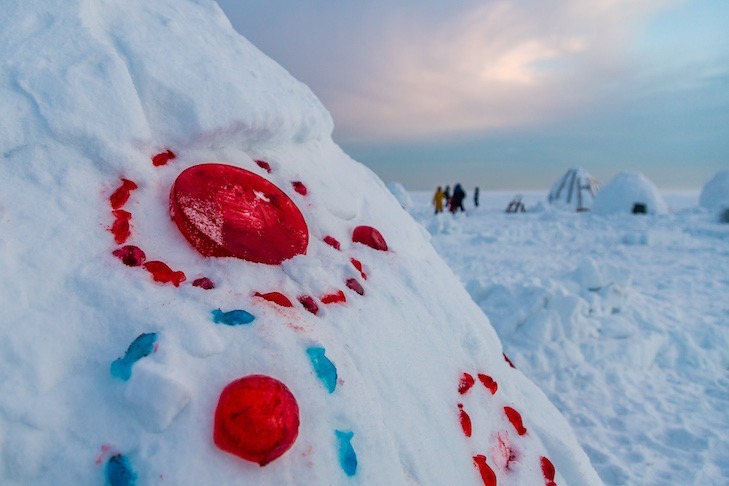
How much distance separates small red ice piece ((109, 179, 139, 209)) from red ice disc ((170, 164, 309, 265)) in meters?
0.12

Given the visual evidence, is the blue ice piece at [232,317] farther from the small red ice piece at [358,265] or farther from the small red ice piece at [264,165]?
the small red ice piece at [264,165]

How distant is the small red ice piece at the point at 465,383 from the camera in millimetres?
1761

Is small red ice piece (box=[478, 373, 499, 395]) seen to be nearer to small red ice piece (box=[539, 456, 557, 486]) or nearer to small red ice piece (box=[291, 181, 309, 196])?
small red ice piece (box=[539, 456, 557, 486])

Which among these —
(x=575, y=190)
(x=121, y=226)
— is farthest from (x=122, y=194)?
(x=575, y=190)

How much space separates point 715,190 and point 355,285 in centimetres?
2056

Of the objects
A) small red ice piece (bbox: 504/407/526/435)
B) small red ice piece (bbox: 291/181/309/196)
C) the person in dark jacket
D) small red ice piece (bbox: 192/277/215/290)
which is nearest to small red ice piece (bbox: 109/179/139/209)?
small red ice piece (bbox: 192/277/215/290)

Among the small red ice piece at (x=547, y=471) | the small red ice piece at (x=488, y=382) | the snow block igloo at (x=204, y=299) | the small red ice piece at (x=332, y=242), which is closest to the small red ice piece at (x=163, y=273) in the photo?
the snow block igloo at (x=204, y=299)

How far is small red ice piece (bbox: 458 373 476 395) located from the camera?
69.3 inches

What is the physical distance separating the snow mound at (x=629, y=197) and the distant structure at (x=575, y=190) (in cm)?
265

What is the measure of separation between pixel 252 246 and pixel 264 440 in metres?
0.64

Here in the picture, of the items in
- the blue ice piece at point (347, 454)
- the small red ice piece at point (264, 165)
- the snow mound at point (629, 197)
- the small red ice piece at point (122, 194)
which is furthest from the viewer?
the snow mound at point (629, 197)

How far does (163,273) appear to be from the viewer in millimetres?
1388

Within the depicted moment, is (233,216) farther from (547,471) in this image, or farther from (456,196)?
(456,196)

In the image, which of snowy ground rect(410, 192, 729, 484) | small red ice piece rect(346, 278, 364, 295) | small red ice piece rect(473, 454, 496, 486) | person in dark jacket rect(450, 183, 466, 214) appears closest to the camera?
small red ice piece rect(473, 454, 496, 486)
